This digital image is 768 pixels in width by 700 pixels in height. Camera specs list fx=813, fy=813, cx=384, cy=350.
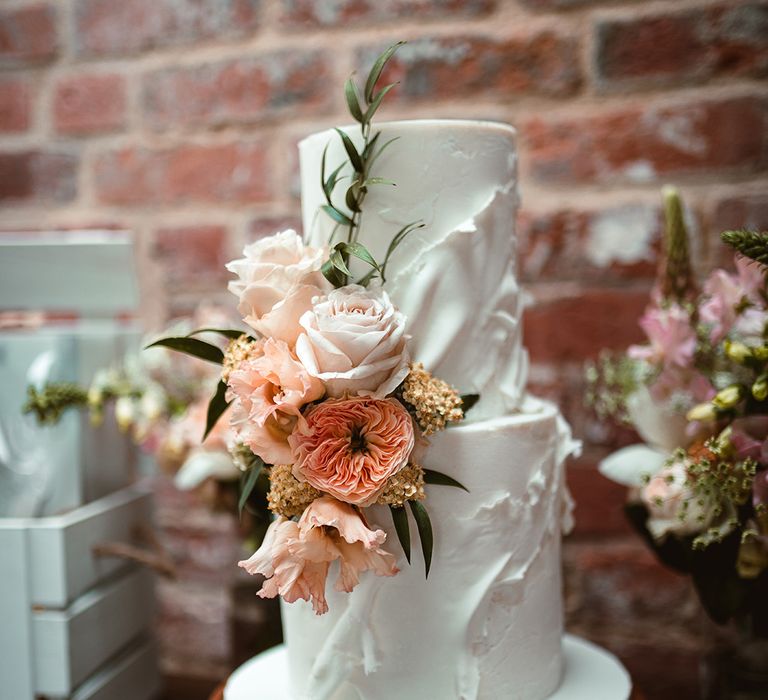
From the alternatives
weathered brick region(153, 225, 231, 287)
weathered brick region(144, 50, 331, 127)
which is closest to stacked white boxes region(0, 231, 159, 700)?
weathered brick region(153, 225, 231, 287)

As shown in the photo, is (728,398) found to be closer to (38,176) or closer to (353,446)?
(353,446)

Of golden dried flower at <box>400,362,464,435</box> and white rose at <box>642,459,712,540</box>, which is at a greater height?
golden dried flower at <box>400,362,464,435</box>

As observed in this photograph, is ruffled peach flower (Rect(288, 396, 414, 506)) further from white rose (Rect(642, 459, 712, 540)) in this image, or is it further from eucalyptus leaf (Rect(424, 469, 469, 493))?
white rose (Rect(642, 459, 712, 540))

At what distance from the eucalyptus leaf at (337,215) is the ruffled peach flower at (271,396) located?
0.12 meters

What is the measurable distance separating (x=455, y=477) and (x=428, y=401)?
0.08 m

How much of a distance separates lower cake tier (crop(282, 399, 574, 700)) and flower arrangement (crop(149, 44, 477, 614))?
32mm

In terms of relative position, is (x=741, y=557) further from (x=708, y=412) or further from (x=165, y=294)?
(x=165, y=294)

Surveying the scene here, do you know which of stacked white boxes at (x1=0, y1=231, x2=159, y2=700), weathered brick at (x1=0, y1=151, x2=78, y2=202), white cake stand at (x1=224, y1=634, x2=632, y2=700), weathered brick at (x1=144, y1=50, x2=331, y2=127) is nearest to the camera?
white cake stand at (x1=224, y1=634, x2=632, y2=700)

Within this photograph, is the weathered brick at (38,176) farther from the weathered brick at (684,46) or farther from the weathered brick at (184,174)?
the weathered brick at (684,46)

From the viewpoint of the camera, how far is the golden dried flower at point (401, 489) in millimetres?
605

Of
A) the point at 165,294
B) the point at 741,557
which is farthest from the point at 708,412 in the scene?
the point at 165,294

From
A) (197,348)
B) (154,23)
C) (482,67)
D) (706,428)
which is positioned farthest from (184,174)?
(706,428)

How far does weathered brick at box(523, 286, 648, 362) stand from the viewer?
A: 1.04 meters

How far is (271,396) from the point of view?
0.61 metres
